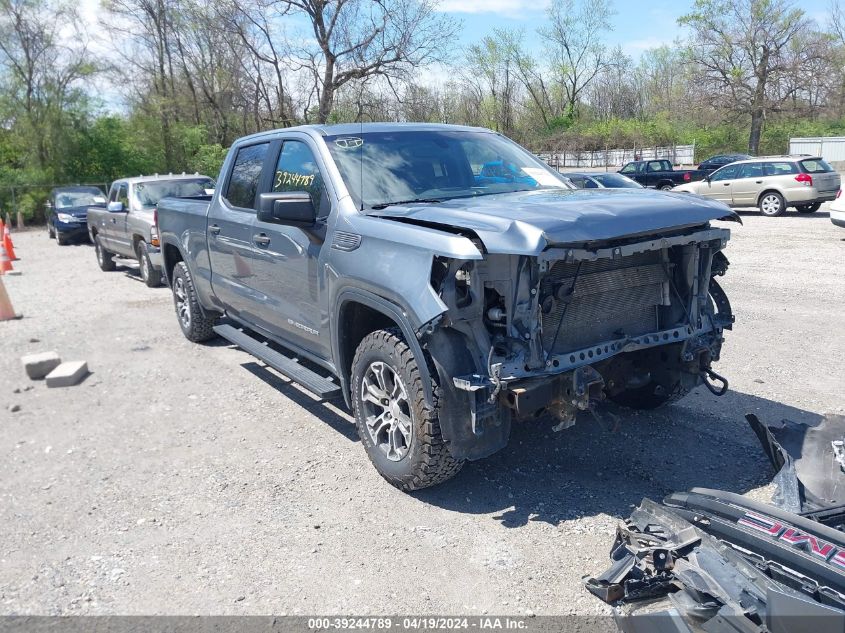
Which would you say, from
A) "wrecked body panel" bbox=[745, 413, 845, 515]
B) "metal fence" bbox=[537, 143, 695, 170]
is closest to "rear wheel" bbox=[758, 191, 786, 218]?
"wrecked body panel" bbox=[745, 413, 845, 515]

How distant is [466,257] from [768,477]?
239 cm

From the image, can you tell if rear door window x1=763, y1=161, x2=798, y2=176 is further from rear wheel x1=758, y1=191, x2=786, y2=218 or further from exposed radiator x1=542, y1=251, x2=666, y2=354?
exposed radiator x1=542, y1=251, x2=666, y2=354

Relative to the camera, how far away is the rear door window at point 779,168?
61.4ft

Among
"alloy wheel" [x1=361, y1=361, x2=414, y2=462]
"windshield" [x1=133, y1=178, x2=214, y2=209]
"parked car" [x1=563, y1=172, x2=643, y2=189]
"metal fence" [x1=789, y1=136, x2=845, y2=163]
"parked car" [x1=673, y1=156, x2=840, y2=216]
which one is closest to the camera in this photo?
"alloy wheel" [x1=361, y1=361, x2=414, y2=462]

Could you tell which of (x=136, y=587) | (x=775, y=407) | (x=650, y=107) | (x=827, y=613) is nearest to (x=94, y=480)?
(x=136, y=587)

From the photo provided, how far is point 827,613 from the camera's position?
221cm

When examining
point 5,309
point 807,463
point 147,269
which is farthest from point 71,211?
point 807,463

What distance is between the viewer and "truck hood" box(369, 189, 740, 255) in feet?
10.8

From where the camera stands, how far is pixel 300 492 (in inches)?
165

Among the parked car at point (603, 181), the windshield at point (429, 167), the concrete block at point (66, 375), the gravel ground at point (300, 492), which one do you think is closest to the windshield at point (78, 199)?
the parked car at point (603, 181)

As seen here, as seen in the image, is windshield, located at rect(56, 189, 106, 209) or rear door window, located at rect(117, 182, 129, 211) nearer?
rear door window, located at rect(117, 182, 129, 211)

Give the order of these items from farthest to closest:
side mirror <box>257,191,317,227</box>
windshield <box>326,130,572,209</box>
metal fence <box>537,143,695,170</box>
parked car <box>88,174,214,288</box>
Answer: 1. metal fence <box>537,143,695,170</box>
2. parked car <box>88,174,214,288</box>
3. windshield <box>326,130,572,209</box>
4. side mirror <box>257,191,317,227</box>

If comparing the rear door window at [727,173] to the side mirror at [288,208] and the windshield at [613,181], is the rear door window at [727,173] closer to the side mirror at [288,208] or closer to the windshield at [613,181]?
the windshield at [613,181]

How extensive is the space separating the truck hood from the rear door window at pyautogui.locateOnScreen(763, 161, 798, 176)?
1701 cm
